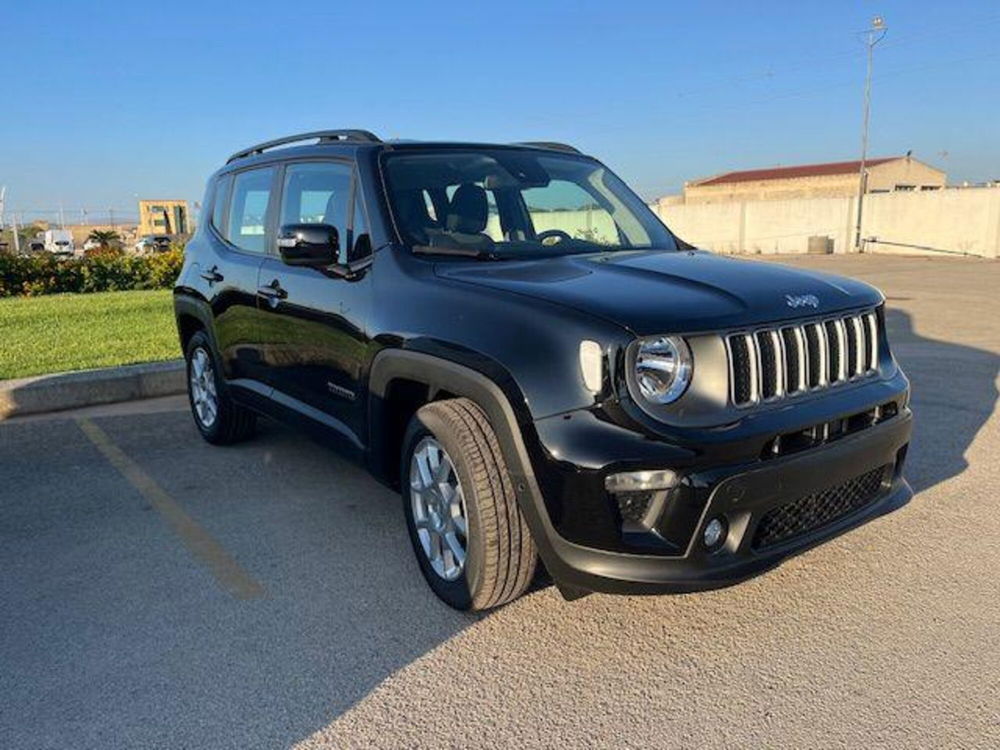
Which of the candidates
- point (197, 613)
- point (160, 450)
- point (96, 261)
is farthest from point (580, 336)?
point (96, 261)

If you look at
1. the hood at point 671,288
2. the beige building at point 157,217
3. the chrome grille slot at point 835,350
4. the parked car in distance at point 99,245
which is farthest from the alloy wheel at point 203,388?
the beige building at point 157,217

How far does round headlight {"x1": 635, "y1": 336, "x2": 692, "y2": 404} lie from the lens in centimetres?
273

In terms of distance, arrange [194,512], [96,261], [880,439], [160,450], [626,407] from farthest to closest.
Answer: [96,261], [160,450], [194,512], [880,439], [626,407]

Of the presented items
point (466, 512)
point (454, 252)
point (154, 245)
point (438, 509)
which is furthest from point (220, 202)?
point (154, 245)

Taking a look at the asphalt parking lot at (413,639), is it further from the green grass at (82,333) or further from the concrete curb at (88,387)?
the green grass at (82,333)

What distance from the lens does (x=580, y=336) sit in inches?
107

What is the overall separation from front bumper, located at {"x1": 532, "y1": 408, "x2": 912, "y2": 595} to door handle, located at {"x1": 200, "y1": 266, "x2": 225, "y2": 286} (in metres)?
3.20

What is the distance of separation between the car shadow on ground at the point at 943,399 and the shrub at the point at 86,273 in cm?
1115

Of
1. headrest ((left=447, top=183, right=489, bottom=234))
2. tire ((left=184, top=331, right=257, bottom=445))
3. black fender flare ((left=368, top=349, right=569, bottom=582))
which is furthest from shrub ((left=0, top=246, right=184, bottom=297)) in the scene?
black fender flare ((left=368, top=349, right=569, bottom=582))

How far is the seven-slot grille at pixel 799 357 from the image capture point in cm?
284

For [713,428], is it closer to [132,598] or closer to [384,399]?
[384,399]

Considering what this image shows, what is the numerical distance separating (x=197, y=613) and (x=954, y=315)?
37.7 feet

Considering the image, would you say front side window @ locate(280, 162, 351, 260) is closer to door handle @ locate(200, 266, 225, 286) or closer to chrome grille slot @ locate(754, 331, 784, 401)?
door handle @ locate(200, 266, 225, 286)

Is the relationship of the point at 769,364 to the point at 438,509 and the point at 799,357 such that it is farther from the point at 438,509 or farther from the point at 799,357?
the point at 438,509
